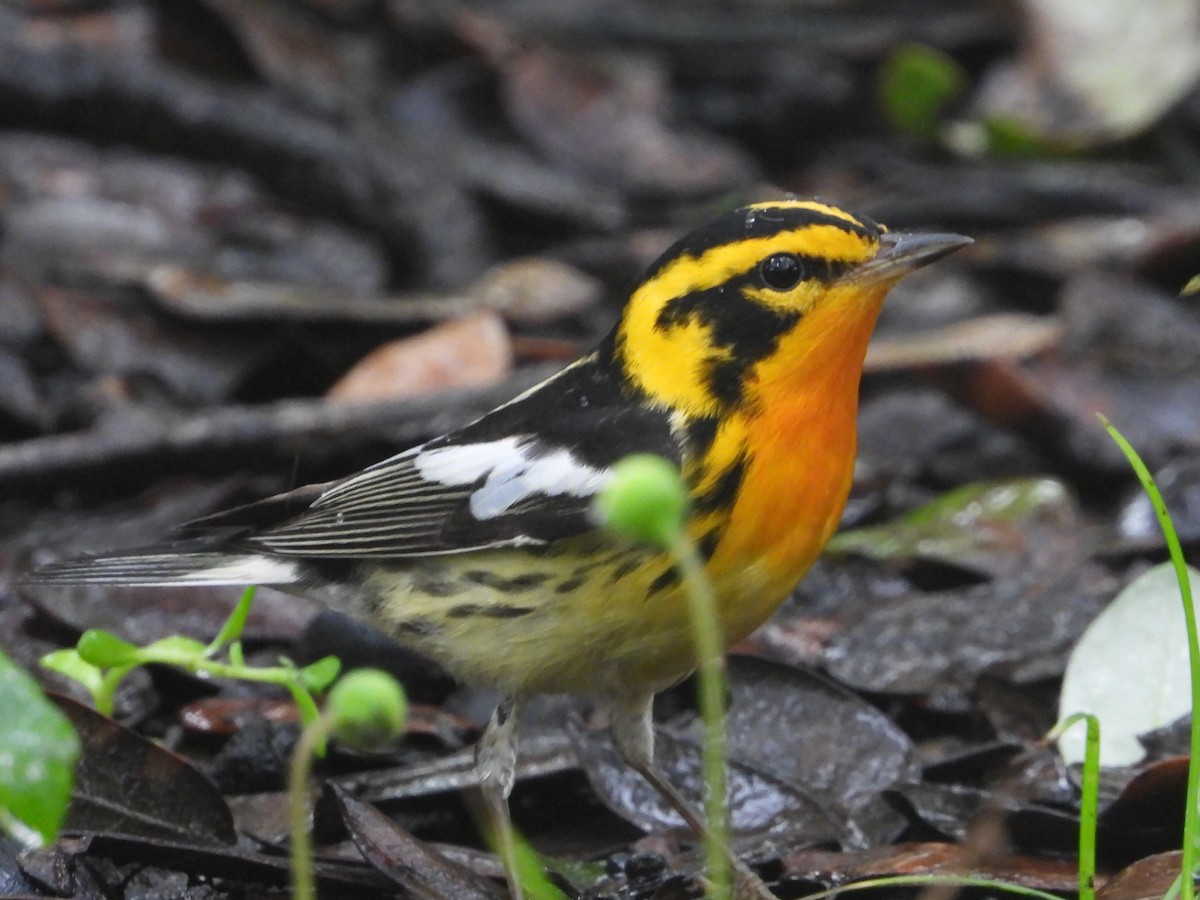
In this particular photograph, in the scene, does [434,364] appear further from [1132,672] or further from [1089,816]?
[1089,816]

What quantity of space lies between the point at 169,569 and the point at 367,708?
6.16 feet

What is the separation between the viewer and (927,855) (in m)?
2.93

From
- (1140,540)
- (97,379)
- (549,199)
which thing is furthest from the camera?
(549,199)

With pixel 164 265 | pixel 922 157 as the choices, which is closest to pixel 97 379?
pixel 164 265

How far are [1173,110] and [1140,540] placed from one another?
333 centimetres

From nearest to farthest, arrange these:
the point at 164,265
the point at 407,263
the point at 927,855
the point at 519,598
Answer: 1. the point at 927,855
2. the point at 519,598
3. the point at 164,265
4. the point at 407,263

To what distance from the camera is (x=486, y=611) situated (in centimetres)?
323

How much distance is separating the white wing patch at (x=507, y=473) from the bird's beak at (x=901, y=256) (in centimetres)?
60

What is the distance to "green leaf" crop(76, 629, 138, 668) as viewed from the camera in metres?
2.98

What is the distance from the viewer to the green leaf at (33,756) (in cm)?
199

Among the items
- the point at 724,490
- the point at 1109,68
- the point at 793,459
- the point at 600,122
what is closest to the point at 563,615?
the point at 724,490

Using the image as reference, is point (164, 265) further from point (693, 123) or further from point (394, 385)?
point (693, 123)

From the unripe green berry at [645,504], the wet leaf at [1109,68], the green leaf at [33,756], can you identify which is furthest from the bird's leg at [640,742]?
the wet leaf at [1109,68]

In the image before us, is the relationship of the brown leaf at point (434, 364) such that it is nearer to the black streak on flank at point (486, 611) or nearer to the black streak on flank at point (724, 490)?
the black streak on flank at point (486, 611)
